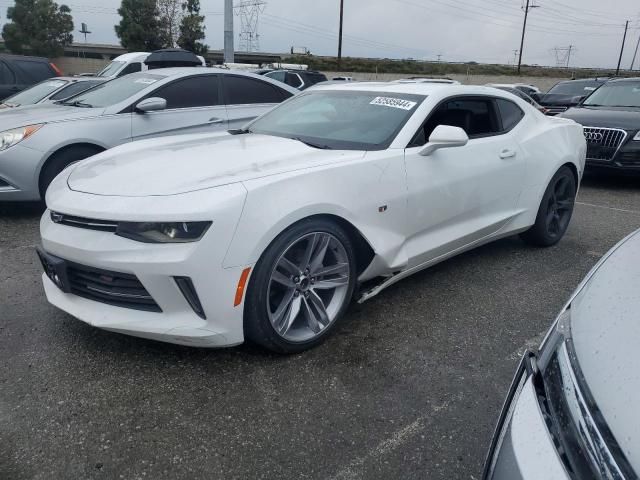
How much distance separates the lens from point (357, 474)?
200 cm

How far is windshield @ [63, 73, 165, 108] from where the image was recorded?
5793 millimetres

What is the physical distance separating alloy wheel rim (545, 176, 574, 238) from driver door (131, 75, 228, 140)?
3.63m

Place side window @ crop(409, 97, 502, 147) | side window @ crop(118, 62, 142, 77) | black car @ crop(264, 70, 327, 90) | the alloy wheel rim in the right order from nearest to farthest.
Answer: side window @ crop(409, 97, 502, 147) → the alloy wheel rim → side window @ crop(118, 62, 142, 77) → black car @ crop(264, 70, 327, 90)

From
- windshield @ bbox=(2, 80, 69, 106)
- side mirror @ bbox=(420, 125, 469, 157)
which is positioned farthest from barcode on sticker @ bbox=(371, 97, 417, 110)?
windshield @ bbox=(2, 80, 69, 106)

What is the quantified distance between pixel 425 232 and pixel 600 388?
2.22 metres

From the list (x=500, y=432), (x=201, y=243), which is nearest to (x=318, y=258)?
(x=201, y=243)

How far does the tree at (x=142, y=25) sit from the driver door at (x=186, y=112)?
39460mm

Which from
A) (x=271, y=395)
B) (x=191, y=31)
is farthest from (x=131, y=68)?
(x=191, y=31)

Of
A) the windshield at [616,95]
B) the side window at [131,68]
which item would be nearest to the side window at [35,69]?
the side window at [131,68]

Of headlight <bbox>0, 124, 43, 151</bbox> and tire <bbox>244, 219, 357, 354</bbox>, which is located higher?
headlight <bbox>0, 124, 43, 151</bbox>

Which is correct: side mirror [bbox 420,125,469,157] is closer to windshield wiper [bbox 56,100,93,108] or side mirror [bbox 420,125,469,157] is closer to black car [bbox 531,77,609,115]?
windshield wiper [bbox 56,100,93,108]

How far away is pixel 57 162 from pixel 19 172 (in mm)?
350

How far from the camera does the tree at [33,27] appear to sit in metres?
44.7

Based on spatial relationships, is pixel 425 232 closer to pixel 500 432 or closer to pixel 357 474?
pixel 357 474
